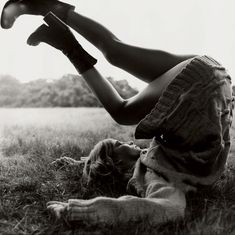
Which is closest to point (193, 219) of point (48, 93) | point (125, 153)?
point (125, 153)

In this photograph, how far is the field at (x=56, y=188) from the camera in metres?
1.32

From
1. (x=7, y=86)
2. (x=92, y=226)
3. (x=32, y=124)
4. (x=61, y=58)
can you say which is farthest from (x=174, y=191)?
(x=7, y=86)

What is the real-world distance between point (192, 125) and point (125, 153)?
41cm

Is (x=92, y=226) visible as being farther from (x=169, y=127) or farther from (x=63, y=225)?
(x=169, y=127)

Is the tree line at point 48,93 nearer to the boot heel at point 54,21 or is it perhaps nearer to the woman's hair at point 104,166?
the boot heel at point 54,21

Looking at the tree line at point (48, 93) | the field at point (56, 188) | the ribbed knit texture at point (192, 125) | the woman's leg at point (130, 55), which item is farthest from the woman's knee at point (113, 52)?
the tree line at point (48, 93)

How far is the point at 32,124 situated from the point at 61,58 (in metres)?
0.73

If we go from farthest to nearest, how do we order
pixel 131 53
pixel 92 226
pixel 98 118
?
pixel 98 118
pixel 131 53
pixel 92 226

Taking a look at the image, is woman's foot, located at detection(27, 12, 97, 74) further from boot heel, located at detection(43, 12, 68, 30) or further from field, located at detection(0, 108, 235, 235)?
field, located at detection(0, 108, 235, 235)

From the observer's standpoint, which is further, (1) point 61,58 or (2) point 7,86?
(2) point 7,86

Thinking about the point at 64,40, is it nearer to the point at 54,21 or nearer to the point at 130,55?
the point at 54,21

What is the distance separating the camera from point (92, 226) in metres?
1.29

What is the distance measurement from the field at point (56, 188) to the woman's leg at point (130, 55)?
540 millimetres

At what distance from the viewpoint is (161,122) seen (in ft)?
5.28
